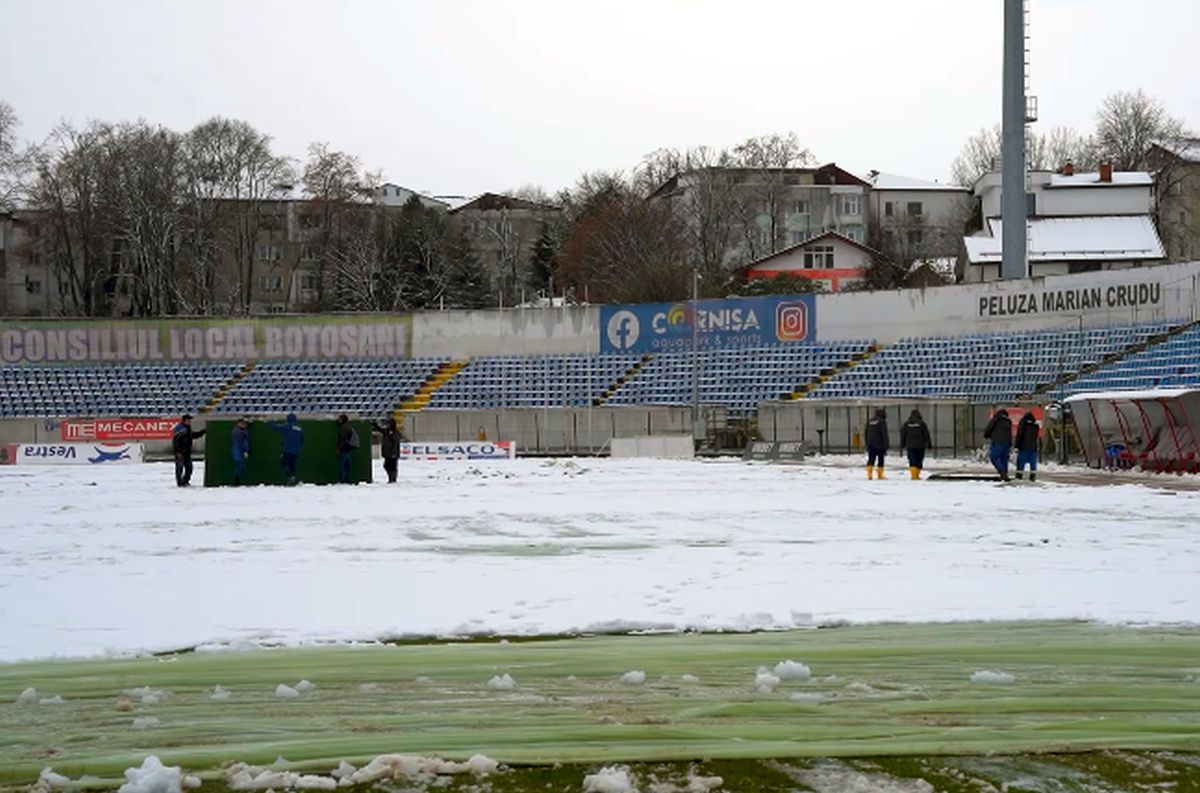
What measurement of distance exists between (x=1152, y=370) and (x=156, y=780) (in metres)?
42.9

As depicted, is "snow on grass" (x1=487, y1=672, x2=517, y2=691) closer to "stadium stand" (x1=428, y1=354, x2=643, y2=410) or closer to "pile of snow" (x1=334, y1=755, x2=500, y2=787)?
"pile of snow" (x1=334, y1=755, x2=500, y2=787)

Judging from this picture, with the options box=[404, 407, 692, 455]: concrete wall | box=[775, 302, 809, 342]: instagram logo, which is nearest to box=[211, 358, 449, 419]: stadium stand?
box=[404, 407, 692, 455]: concrete wall

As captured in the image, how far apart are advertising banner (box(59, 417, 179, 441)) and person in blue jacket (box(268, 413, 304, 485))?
83.4 feet

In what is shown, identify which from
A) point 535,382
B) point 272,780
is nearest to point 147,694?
point 272,780

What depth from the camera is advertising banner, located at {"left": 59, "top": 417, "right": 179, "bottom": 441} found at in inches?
2110

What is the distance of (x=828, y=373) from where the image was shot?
56062 millimetres

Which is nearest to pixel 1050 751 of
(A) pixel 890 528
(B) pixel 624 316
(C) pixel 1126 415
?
(A) pixel 890 528

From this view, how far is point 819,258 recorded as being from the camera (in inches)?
3492

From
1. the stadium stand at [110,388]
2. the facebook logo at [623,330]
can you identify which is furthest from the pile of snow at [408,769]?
the stadium stand at [110,388]

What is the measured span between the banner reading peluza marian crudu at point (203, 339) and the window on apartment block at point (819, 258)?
33869 millimetres

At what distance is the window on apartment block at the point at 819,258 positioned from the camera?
290 ft

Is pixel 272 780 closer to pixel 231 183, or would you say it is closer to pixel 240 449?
pixel 240 449

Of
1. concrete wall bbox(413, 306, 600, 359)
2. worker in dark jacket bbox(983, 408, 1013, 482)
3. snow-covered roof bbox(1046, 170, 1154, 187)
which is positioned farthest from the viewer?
snow-covered roof bbox(1046, 170, 1154, 187)

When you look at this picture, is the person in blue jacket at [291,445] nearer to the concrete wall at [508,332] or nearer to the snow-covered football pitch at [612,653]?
the snow-covered football pitch at [612,653]
